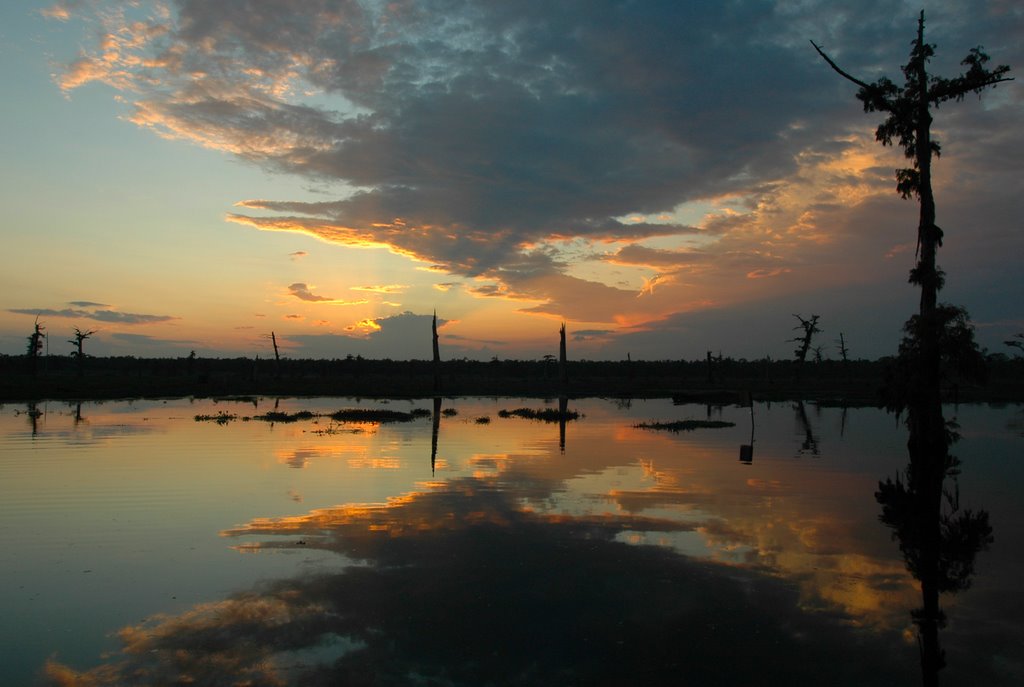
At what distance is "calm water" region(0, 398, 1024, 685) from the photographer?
7.91m

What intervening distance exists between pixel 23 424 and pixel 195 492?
23482 mm

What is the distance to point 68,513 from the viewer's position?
15.5 meters

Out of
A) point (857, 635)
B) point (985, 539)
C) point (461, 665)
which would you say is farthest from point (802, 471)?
point (461, 665)

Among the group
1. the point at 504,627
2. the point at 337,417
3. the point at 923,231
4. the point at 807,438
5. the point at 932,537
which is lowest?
the point at 504,627

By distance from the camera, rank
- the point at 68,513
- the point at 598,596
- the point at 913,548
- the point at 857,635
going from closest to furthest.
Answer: the point at 857,635 < the point at 598,596 < the point at 913,548 < the point at 68,513

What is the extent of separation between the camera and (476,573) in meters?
11.2

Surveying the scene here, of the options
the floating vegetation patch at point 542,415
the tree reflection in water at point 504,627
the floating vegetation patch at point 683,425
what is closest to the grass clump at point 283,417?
the floating vegetation patch at point 542,415

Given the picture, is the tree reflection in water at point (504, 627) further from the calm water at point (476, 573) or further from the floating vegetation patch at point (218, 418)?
the floating vegetation patch at point (218, 418)

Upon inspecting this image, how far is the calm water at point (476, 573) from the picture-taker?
26.0 ft

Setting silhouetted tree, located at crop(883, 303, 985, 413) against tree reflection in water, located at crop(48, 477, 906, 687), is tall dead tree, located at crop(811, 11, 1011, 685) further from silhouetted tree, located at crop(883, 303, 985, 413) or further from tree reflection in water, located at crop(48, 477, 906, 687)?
tree reflection in water, located at crop(48, 477, 906, 687)

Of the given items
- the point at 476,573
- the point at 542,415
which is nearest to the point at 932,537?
the point at 476,573

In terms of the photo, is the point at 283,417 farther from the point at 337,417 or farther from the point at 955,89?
the point at 955,89

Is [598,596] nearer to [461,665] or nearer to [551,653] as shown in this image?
[551,653]

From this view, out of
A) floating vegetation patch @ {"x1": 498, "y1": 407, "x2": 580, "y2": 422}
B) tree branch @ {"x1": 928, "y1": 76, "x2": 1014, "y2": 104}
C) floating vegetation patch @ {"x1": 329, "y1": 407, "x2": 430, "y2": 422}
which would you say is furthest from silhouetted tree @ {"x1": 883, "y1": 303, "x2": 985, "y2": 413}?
floating vegetation patch @ {"x1": 329, "y1": 407, "x2": 430, "y2": 422}
